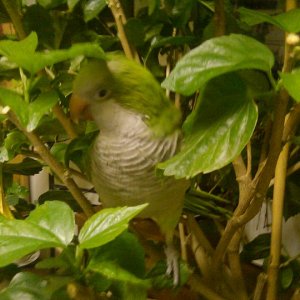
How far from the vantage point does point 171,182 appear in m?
0.46

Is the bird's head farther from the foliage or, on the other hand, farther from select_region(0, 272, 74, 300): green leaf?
select_region(0, 272, 74, 300): green leaf

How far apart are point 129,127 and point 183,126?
99 mm

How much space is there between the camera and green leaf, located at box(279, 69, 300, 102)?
276 millimetres

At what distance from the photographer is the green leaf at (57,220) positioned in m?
0.32

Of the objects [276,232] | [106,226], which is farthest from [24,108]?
[276,232]

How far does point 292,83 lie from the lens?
283 mm

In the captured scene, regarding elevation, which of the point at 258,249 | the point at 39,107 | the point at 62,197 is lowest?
the point at 258,249

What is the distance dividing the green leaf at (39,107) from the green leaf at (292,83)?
179mm

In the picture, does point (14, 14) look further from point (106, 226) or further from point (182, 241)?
point (182, 241)

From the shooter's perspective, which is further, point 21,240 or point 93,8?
point 93,8

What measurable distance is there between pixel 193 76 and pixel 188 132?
71mm

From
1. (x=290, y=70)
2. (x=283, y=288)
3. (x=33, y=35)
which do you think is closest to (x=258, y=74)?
(x=290, y=70)

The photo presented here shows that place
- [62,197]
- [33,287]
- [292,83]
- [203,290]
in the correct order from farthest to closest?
[62,197], [203,290], [33,287], [292,83]

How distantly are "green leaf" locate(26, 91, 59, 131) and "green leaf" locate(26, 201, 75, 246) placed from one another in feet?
0.21
